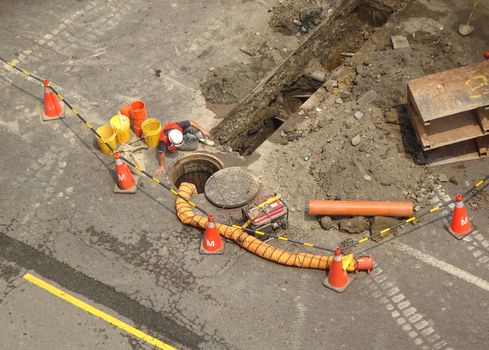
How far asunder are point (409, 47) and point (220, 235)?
596 cm

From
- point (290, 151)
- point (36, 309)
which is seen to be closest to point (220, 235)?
point (290, 151)

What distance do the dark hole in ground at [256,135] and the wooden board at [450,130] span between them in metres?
3.53

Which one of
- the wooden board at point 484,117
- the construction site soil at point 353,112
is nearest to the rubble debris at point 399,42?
the construction site soil at point 353,112

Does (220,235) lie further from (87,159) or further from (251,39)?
(251,39)

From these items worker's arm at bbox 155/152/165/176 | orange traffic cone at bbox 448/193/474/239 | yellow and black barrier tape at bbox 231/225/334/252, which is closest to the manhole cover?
yellow and black barrier tape at bbox 231/225/334/252

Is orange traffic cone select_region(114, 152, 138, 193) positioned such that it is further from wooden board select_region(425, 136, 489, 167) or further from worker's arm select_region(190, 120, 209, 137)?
wooden board select_region(425, 136, 489, 167)

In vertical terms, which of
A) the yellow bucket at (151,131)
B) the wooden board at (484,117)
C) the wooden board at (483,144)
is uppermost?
the yellow bucket at (151,131)

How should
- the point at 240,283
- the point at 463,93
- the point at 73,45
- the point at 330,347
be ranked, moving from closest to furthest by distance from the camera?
the point at 330,347
the point at 240,283
the point at 463,93
the point at 73,45

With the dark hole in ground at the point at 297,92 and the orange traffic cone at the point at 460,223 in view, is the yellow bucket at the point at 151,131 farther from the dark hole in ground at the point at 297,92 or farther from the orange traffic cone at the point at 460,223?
the orange traffic cone at the point at 460,223

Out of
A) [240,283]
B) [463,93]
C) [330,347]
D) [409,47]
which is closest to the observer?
[330,347]

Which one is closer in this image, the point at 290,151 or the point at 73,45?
the point at 290,151

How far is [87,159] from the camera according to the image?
38.0ft

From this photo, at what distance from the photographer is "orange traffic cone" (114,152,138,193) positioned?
10641 millimetres

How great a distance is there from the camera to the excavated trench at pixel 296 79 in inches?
502
